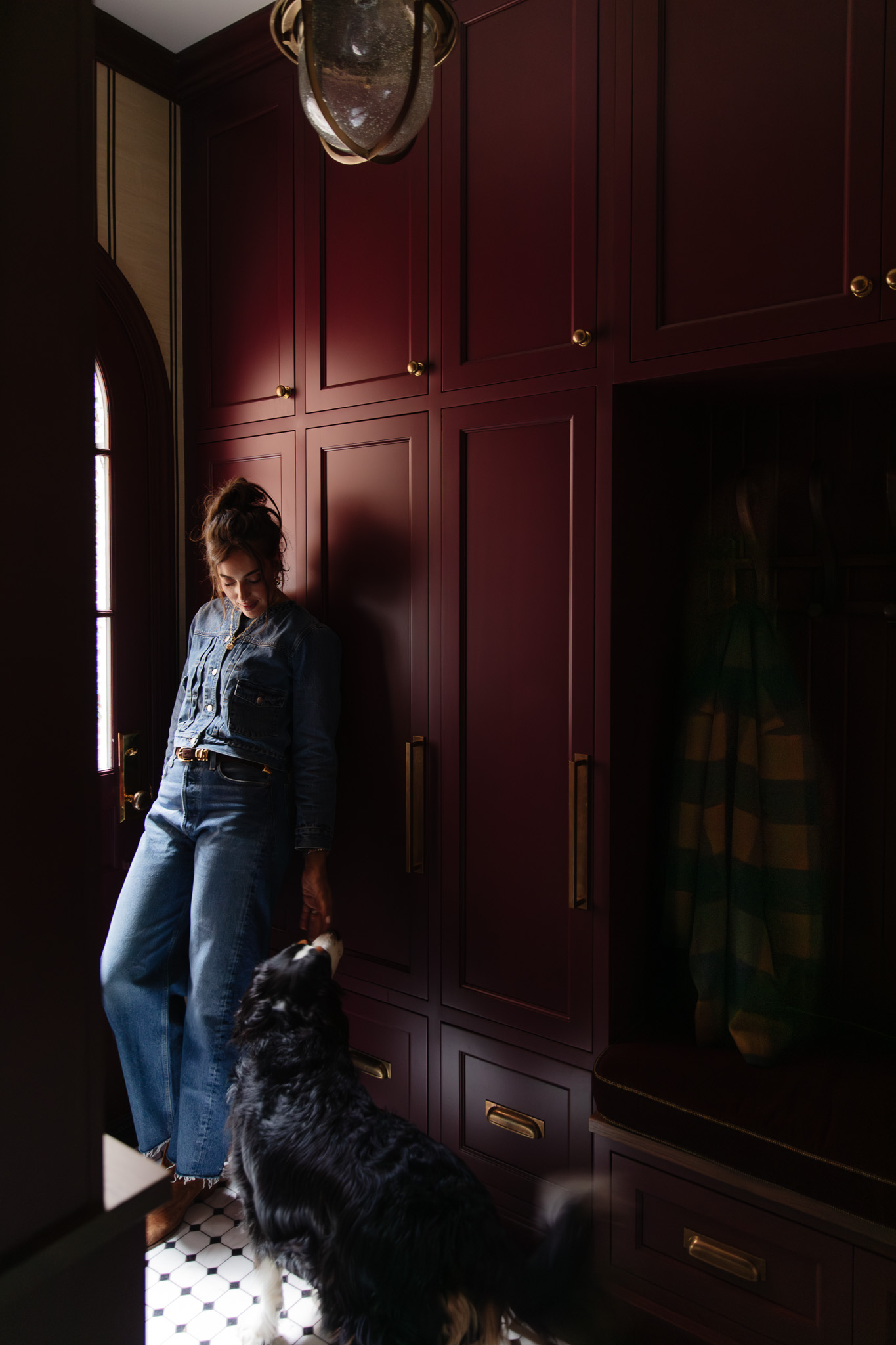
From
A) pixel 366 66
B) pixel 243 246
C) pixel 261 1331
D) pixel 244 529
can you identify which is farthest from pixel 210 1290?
pixel 243 246

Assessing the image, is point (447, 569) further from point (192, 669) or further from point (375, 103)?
point (375, 103)

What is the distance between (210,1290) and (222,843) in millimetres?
913

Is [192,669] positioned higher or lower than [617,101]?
lower

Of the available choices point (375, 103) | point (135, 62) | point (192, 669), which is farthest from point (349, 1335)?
point (135, 62)

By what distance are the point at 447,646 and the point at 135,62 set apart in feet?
5.96

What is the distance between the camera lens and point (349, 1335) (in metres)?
1.35

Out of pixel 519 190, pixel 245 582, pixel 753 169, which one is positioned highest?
pixel 519 190

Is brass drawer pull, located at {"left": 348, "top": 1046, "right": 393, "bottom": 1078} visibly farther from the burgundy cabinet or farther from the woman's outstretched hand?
the burgundy cabinet

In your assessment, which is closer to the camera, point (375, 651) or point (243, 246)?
point (375, 651)

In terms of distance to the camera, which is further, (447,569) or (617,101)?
(447,569)

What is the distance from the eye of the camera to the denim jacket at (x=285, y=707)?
197 cm

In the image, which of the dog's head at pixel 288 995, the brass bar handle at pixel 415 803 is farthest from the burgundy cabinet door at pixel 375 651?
the dog's head at pixel 288 995

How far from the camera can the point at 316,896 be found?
201cm

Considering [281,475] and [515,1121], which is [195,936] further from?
[281,475]
